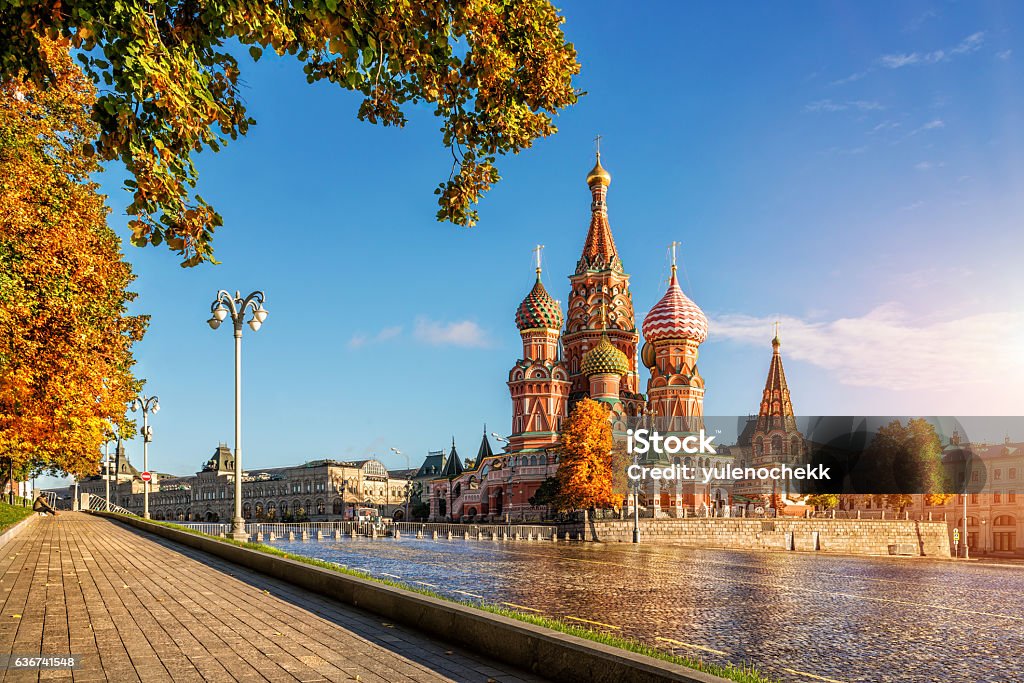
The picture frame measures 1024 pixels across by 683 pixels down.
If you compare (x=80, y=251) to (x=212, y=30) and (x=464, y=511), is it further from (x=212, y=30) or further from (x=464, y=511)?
(x=464, y=511)

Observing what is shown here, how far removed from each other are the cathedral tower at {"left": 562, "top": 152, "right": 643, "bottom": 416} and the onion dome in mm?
4521

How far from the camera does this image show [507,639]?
7098mm

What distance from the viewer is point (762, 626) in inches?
502

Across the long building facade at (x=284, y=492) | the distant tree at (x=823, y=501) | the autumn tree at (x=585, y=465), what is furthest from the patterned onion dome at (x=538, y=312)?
the long building facade at (x=284, y=492)

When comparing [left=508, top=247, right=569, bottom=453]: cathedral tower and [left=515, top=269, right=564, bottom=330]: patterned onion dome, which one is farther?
[left=515, top=269, right=564, bottom=330]: patterned onion dome

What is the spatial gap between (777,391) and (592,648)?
296 feet

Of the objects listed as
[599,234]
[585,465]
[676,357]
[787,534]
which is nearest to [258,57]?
[585,465]

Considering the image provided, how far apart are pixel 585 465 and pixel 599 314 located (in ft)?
101

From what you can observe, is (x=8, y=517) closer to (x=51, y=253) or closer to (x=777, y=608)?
(x=51, y=253)

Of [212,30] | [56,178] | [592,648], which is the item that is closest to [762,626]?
[592,648]

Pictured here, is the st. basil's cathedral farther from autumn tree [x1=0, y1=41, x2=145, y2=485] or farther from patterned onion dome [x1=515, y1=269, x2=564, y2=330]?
autumn tree [x1=0, y1=41, x2=145, y2=485]

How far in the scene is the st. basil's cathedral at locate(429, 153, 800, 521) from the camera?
242ft

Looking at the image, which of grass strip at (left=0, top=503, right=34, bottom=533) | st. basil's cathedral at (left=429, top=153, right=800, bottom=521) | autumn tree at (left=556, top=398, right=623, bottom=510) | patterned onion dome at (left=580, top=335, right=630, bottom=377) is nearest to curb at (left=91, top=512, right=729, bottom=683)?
grass strip at (left=0, top=503, right=34, bottom=533)

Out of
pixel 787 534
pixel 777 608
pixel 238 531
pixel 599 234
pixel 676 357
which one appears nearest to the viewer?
pixel 777 608
